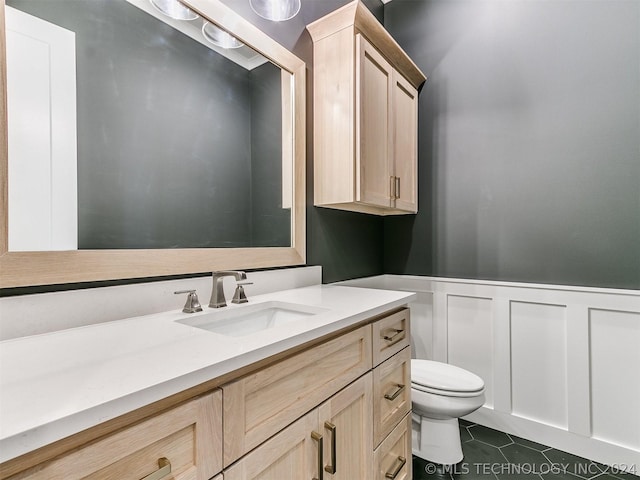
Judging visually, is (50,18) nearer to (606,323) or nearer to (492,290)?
(492,290)

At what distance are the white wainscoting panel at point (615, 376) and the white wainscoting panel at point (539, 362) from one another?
12 centimetres

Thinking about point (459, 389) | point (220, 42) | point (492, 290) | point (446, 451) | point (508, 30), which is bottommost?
point (446, 451)

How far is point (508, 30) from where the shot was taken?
1.91 metres

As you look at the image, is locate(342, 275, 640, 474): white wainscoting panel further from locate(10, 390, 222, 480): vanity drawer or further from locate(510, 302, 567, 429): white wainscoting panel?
locate(10, 390, 222, 480): vanity drawer

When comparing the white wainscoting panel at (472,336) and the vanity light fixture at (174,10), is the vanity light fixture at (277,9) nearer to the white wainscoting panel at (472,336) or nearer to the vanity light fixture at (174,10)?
the vanity light fixture at (174,10)

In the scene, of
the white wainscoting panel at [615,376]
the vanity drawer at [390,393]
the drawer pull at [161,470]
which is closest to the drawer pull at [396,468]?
the vanity drawer at [390,393]

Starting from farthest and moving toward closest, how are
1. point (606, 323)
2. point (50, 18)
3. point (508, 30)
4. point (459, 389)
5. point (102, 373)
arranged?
point (508, 30)
point (606, 323)
point (459, 389)
point (50, 18)
point (102, 373)

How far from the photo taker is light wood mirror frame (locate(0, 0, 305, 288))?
2.61ft

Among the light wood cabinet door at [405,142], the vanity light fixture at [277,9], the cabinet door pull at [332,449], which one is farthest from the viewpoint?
the light wood cabinet door at [405,142]

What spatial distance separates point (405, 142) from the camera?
1.97m

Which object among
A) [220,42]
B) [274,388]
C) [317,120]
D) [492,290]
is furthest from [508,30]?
[274,388]

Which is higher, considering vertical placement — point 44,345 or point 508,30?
point 508,30

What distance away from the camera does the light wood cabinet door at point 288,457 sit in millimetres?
687

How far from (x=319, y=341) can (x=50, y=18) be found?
1.14 m
